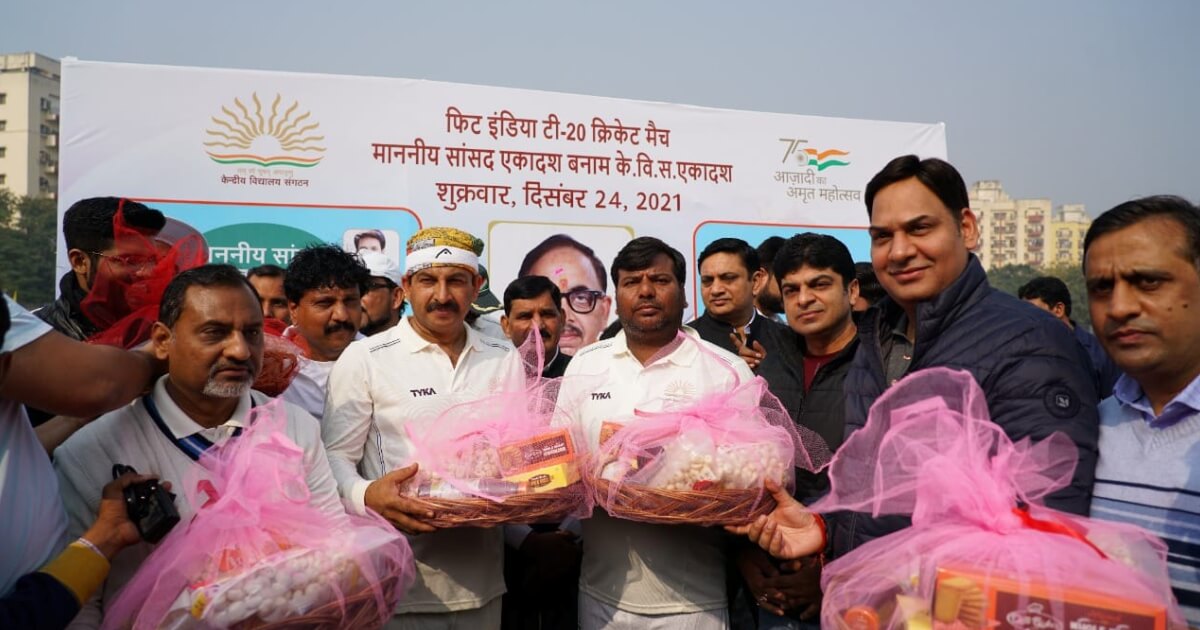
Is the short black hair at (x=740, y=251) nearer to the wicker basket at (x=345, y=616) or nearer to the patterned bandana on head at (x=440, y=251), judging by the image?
the patterned bandana on head at (x=440, y=251)

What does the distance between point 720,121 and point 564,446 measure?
5.96 meters

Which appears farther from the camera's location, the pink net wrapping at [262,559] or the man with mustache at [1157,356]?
the pink net wrapping at [262,559]

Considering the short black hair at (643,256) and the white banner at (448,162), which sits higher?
the white banner at (448,162)

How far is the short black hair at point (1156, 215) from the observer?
6.53 ft

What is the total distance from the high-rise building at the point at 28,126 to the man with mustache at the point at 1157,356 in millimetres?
72394

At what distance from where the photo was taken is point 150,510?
2219mm

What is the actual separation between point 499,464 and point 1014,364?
A: 159cm

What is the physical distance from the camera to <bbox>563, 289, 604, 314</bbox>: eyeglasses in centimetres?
758

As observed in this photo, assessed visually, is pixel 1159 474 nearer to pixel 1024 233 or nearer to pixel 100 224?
pixel 100 224

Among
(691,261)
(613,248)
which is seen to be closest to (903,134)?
(691,261)

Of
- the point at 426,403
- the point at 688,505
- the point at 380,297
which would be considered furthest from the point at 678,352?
the point at 380,297

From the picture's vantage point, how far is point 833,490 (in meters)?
2.43

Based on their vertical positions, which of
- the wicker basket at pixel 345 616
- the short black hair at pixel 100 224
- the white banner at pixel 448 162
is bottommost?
the wicker basket at pixel 345 616

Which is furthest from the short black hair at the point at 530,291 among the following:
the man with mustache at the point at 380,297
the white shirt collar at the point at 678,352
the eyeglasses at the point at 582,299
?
the white shirt collar at the point at 678,352
